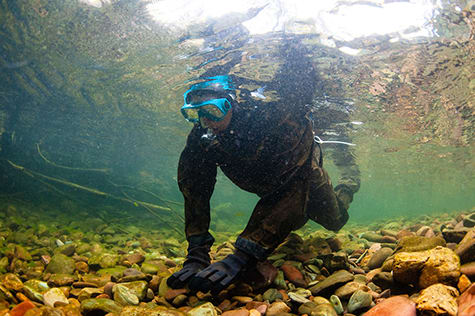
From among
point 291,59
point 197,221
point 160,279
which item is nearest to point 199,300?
point 160,279

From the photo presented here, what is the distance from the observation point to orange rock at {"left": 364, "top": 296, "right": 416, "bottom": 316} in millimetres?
1713

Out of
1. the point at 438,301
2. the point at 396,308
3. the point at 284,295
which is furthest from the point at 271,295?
the point at 438,301

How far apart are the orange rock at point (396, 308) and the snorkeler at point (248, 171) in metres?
1.15

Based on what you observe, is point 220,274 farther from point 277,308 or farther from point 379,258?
point 379,258

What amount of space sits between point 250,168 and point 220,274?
1.75m

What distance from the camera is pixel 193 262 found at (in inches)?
121

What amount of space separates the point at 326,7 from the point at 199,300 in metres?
5.98

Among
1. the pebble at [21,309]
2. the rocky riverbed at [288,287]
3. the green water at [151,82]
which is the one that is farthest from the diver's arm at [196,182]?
the green water at [151,82]

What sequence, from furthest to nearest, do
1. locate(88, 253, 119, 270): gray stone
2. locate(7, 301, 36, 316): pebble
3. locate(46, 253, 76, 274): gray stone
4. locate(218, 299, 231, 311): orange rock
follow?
locate(88, 253, 119, 270): gray stone, locate(46, 253, 76, 274): gray stone, locate(218, 299, 231, 311): orange rock, locate(7, 301, 36, 316): pebble

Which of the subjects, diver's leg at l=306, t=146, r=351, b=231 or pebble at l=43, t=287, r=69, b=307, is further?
diver's leg at l=306, t=146, r=351, b=231

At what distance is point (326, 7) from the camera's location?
5496 mm

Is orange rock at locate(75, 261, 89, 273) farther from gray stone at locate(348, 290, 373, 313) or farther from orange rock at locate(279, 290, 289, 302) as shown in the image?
gray stone at locate(348, 290, 373, 313)

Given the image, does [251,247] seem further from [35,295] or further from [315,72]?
[315,72]

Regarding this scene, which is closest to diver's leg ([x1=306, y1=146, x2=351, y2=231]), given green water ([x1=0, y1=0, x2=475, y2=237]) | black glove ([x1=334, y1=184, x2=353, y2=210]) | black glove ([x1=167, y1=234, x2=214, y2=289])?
black glove ([x1=334, y1=184, x2=353, y2=210])
